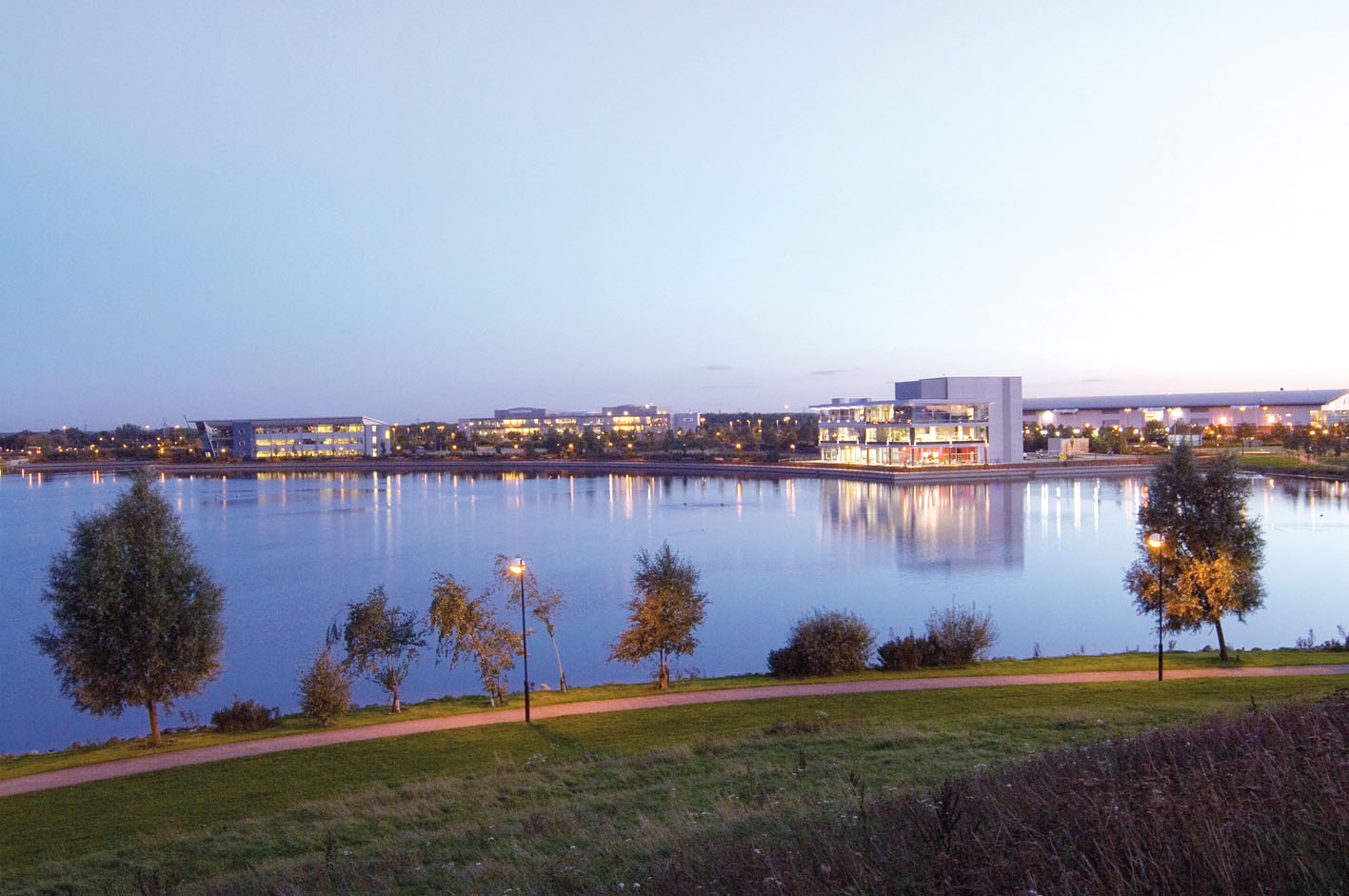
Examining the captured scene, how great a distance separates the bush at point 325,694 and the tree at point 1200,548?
15.2 m

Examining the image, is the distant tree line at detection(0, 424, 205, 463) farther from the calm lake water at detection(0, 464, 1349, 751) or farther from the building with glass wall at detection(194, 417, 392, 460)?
the calm lake water at detection(0, 464, 1349, 751)

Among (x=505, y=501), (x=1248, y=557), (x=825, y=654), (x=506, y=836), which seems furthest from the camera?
(x=505, y=501)

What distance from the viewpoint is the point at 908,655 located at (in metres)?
17.1

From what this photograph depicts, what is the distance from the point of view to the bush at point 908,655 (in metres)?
17.0

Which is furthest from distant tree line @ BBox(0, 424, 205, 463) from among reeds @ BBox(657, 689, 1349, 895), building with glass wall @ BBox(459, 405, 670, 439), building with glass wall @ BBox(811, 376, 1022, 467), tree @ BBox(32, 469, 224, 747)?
reeds @ BBox(657, 689, 1349, 895)

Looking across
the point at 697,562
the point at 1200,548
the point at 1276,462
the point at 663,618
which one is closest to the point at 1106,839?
the point at 663,618

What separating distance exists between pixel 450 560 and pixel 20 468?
10356 cm

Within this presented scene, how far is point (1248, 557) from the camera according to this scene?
59.3ft

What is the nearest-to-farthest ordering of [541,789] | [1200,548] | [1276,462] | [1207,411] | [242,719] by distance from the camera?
[541,789] → [242,719] → [1200,548] → [1276,462] → [1207,411]

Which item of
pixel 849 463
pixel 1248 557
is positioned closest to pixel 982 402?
pixel 849 463

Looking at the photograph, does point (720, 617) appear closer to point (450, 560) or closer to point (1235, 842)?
point (450, 560)

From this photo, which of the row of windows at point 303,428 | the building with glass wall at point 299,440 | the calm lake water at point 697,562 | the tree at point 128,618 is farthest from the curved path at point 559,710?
the row of windows at point 303,428

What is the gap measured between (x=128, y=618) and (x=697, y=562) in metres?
24.0

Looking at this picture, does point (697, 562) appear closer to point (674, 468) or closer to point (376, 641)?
point (376, 641)
